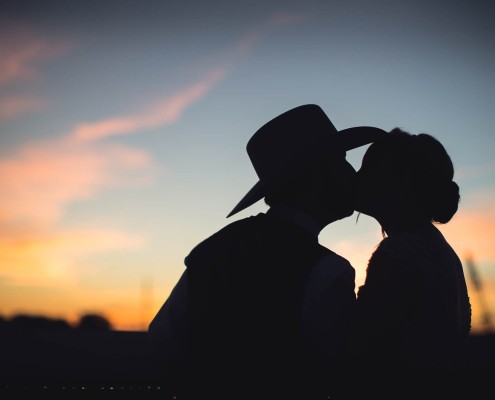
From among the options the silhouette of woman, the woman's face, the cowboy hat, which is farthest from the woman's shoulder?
the cowboy hat

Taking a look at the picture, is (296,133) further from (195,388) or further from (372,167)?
(195,388)

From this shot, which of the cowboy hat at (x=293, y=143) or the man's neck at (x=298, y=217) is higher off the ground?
the cowboy hat at (x=293, y=143)

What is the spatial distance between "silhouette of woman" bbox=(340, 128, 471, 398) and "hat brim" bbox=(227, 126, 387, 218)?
258 mm

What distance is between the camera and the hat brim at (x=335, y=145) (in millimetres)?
2471

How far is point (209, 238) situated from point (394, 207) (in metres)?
1.15

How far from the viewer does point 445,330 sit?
2.47 metres

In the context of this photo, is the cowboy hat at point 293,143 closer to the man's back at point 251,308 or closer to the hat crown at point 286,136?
the hat crown at point 286,136

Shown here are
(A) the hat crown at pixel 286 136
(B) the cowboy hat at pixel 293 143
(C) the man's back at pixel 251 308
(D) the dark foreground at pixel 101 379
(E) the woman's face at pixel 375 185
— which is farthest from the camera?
(E) the woman's face at pixel 375 185

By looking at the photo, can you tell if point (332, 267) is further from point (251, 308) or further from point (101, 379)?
point (101, 379)

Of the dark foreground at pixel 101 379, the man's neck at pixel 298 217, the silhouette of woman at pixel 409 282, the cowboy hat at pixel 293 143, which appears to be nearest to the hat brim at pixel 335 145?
the cowboy hat at pixel 293 143

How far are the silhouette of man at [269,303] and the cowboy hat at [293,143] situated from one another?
19mm

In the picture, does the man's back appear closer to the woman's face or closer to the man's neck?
the man's neck

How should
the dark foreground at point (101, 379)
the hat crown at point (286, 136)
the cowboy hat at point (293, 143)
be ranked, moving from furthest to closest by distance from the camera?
the hat crown at point (286, 136) → the cowboy hat at point (293, 143) → the dark foreground at point (101, 379)

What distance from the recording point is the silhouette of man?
1.95 m
